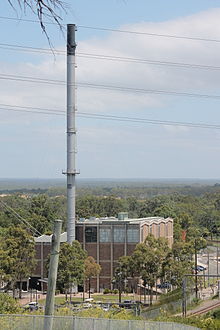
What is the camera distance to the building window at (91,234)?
181 ft

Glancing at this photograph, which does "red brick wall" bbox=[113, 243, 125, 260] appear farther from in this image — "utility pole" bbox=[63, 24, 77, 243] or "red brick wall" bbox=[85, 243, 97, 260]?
"utility pole" bbox=[63, 24, 77, 243]

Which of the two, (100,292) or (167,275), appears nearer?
(167,275)

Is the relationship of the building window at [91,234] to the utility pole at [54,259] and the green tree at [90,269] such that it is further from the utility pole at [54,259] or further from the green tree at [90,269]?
the utility pole at [54,259]

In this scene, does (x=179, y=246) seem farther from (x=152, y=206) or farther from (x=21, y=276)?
(x=152, y=206)

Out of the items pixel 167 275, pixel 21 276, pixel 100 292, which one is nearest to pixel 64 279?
pixel 21 276

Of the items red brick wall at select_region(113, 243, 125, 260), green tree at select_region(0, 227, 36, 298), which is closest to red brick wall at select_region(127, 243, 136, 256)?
red brick wall at select_region(113, 243, 125, 260)

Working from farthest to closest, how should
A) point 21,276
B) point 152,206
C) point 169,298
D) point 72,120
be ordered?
point 152,206
point 72,120
point 21,276
point 169,298

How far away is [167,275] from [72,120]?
14885 millimetres

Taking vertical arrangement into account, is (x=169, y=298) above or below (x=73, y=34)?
below

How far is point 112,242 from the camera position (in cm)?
5538

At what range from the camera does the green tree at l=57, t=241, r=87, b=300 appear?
4366cm

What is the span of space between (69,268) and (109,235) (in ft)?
39.5

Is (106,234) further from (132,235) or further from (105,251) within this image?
(132,235)

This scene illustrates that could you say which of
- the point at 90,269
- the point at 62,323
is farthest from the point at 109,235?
the point at 62,323
